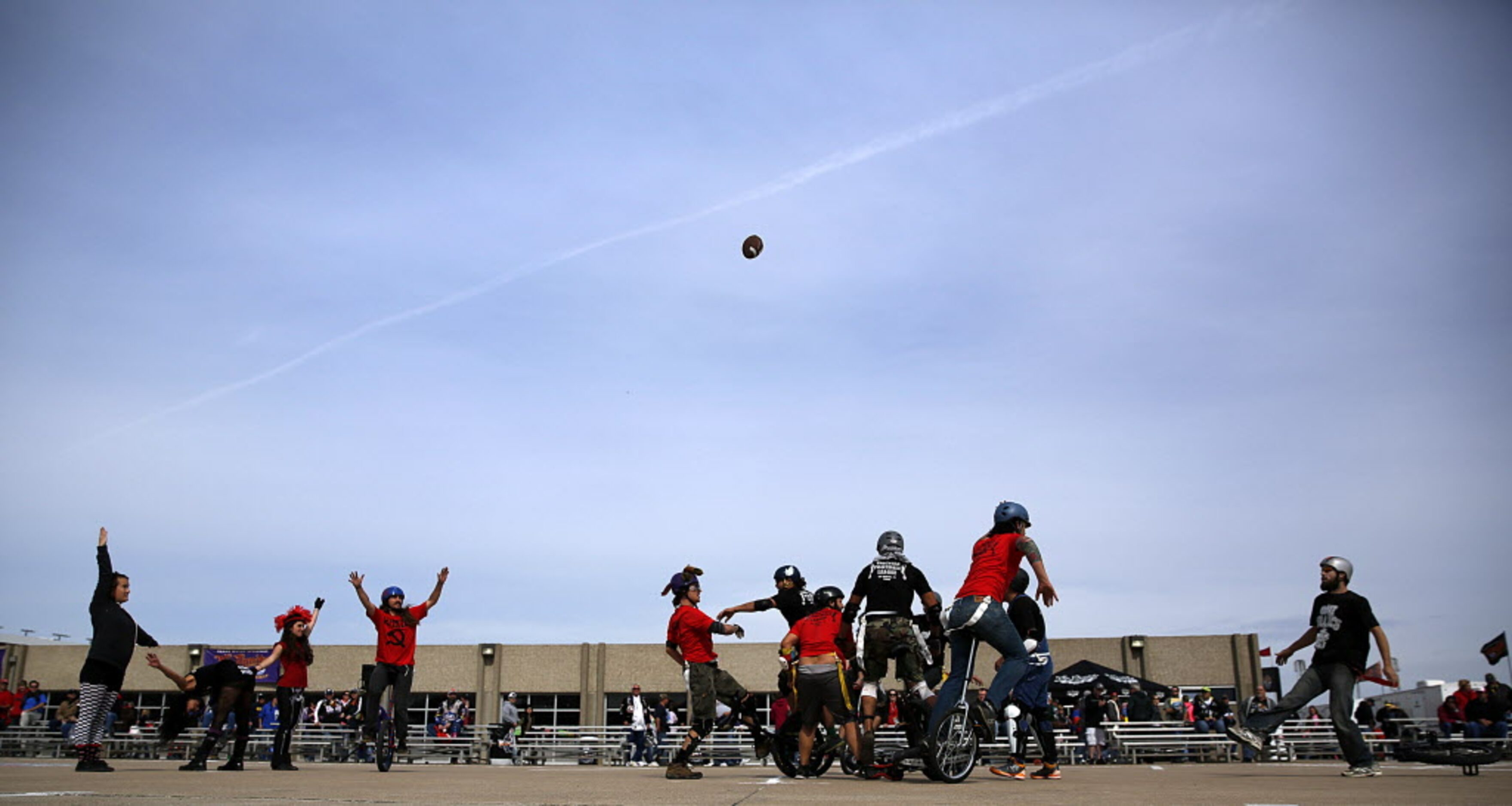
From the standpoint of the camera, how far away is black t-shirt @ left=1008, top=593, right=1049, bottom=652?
398 inches

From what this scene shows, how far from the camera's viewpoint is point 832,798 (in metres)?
6.23

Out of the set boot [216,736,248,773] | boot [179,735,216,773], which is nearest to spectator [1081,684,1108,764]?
boot [216,736,248,773]

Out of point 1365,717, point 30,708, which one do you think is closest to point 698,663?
point 1365,717

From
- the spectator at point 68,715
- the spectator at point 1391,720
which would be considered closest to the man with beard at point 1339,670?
the spectator at point 1391,720

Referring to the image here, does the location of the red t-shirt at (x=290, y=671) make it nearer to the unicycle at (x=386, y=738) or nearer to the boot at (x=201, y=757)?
the unicycle at (x=386, y=738)

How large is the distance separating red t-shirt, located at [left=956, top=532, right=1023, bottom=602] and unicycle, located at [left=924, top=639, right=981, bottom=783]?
13.7 inches

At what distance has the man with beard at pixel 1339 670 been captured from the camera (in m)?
8.95

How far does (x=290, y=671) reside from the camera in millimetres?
11898

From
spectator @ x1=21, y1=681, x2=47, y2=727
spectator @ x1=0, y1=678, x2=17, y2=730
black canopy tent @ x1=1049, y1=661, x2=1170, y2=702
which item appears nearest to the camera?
spectator @ x1=0, y1=678, x2=17, y2=730

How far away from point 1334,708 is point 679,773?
207 inches

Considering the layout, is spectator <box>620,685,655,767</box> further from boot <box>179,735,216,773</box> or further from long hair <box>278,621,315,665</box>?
boot <box>179,735,216,773</box>

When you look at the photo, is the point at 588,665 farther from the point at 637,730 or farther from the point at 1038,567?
the point at 1038,567

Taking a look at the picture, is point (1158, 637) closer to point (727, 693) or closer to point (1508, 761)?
point (1508, 761)

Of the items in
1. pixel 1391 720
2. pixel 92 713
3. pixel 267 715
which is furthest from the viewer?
pixel 267 715
